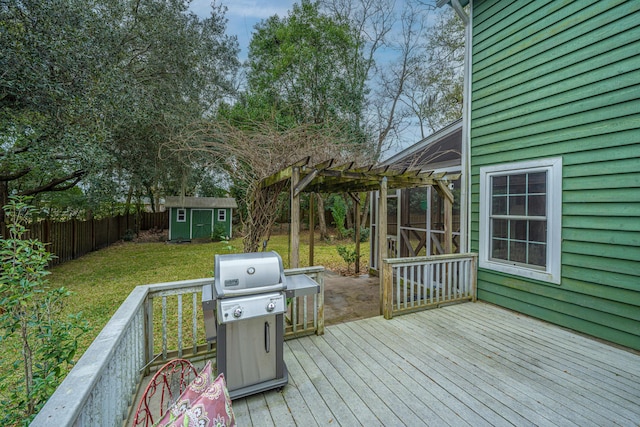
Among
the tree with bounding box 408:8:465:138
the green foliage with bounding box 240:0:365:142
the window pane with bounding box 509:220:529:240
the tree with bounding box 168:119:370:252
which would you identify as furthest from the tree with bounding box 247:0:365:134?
the window pane with bounding box 509:220:529:240

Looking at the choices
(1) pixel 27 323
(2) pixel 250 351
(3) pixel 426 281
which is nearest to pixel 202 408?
(2) pixel 250 351

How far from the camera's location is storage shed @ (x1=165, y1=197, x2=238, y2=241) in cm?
1302

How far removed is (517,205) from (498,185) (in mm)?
404

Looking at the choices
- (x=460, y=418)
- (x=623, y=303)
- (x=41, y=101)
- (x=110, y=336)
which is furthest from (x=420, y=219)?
(x=41, y=101)

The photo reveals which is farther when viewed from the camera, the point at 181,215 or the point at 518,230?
the point at 181,215

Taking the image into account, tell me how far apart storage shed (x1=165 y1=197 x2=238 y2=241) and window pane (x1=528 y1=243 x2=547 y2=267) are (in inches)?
478

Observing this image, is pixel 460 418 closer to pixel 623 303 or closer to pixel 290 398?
pixel 290 398

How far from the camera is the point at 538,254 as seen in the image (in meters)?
3.72

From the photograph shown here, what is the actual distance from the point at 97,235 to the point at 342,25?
43.7 ft

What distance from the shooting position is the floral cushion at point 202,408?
979 millimetres

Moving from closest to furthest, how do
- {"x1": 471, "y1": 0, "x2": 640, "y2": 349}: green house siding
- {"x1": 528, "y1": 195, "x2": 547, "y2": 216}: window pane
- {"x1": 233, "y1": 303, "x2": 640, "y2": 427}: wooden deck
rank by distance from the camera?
1. {"x1": 233, "y1": 303, "x2": 640, "y2": 427}: wooden deck
2. {"x1": 471, "y1": 0, "x2": 640, "y2": 349}: green house siding
3. {"x1": 528, "y1": 195, "x2": 547, "y2": 216}: window pane

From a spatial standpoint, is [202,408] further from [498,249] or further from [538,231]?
[498,249]

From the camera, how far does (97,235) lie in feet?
34.7

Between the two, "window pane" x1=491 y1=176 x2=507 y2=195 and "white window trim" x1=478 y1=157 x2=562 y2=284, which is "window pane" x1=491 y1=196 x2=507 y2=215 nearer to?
"window pane" x1=491 y1=176 x2=507 y2=195
